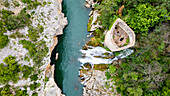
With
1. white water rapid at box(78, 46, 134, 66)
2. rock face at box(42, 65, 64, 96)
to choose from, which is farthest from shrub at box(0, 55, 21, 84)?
white water rapid at box(78, 46, 134, 66)

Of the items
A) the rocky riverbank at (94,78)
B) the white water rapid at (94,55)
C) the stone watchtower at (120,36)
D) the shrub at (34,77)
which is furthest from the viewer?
the rocky riverbank at (94,78)

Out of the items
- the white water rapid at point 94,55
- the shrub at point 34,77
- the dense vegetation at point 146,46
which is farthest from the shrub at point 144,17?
the shrub at point 34,77

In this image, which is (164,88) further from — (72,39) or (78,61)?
(72,39)

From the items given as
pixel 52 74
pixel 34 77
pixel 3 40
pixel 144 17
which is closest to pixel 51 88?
pixel 52 74

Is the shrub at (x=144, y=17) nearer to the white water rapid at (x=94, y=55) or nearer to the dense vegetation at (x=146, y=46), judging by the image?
the dense vegetation at (x=146, y=46)

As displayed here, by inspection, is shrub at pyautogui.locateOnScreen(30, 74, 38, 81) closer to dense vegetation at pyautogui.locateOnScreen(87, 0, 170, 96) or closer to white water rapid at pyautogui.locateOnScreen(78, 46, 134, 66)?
white water rapid at pyautogui.locateOnScreen(78, 46, 134, 66)

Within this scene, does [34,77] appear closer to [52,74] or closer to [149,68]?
[52,74]
